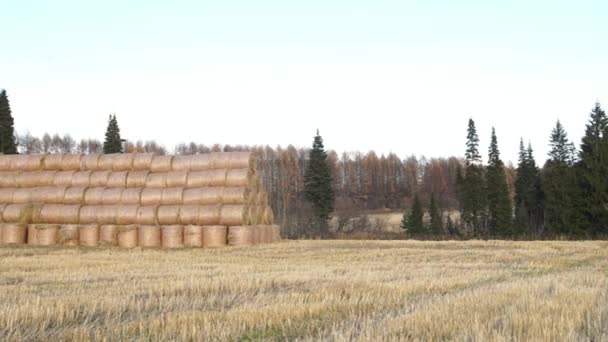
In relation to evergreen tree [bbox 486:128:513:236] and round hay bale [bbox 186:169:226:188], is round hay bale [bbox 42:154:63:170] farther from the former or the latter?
evergreen tree [bbox 486:128:513:236]

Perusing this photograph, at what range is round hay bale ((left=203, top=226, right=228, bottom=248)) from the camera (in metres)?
19.5

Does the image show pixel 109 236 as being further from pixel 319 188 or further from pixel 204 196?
pixel 319 188

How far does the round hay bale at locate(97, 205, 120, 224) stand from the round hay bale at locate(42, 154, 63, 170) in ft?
9.49

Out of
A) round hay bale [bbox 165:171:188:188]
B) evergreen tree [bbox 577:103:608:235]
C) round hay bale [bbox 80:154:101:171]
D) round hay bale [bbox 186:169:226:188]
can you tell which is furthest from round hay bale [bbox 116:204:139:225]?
evergreen tree [bbox 577:103:608:235]

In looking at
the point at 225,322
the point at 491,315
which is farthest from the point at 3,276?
the point at 491,315

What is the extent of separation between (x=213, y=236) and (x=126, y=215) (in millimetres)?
3132

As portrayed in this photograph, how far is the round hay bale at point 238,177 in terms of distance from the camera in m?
20.8

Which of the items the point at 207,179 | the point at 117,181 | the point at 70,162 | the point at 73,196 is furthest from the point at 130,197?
the point at 70,162

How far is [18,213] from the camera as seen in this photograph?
20.3 metres

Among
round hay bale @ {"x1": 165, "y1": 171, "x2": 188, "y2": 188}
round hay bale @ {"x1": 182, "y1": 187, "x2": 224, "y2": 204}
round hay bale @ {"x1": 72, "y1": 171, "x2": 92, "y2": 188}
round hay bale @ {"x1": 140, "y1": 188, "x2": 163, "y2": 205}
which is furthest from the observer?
round hay bale @ {"x1": 72, "y1": 171, "x2": 92, "y2": 188}

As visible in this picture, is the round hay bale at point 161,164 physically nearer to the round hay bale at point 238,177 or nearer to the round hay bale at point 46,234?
the round hay bale at point 238,177

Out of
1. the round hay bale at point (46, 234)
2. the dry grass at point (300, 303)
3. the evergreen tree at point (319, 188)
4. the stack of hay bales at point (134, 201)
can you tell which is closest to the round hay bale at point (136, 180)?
the stack of hay bales at point (134, 201)

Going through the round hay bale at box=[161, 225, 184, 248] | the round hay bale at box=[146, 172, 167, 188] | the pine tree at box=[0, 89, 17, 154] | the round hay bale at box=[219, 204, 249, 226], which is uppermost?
the pine tree at box=[0, 89, 17, 154]

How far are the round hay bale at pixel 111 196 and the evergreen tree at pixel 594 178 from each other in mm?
31415
